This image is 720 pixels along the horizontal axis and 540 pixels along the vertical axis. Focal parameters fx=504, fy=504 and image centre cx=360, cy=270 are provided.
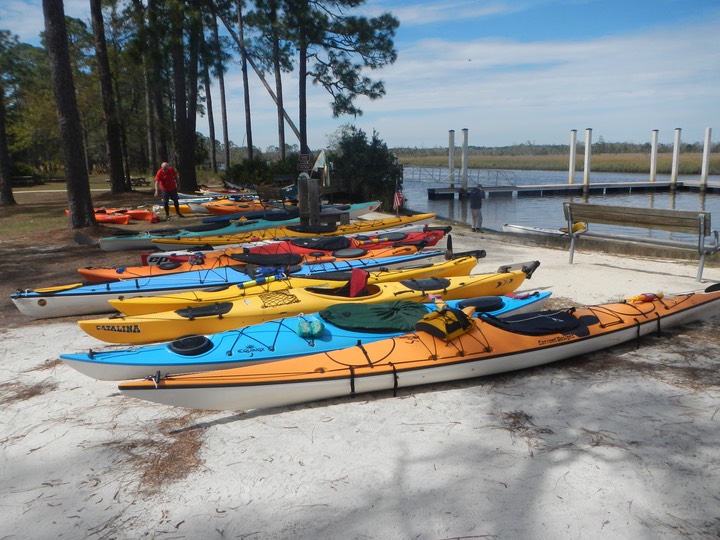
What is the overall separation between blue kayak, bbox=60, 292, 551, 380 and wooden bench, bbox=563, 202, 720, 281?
13.0 feet

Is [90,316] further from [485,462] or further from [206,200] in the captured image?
[206,200]

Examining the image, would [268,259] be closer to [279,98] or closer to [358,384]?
[358,384]

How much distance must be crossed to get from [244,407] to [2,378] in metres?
2.43

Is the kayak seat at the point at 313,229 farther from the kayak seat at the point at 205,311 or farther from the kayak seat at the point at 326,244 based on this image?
the kayak seat at the point at 205,311

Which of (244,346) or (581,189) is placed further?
(581,189)

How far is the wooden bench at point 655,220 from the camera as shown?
6.63 meters

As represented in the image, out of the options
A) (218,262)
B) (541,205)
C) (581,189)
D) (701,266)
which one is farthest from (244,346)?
(581,189)

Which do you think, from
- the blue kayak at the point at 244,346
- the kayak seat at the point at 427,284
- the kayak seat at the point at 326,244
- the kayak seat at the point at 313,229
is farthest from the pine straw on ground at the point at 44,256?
the kayak seat at the point at 427,284

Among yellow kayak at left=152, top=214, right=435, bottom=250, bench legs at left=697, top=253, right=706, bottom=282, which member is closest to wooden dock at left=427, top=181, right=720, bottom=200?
yellow kayak at left=152, top=214, right=435, bottom=250

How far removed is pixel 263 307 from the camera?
5262 millimetres

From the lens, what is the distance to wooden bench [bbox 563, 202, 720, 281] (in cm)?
663

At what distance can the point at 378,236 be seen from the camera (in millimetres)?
8984

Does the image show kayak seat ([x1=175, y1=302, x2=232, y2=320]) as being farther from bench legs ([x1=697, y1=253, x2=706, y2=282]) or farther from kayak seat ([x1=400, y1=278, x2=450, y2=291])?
bench legs ([x1=697, y1=253, x2=706, y2=282])

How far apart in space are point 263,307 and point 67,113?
7.79 metres
